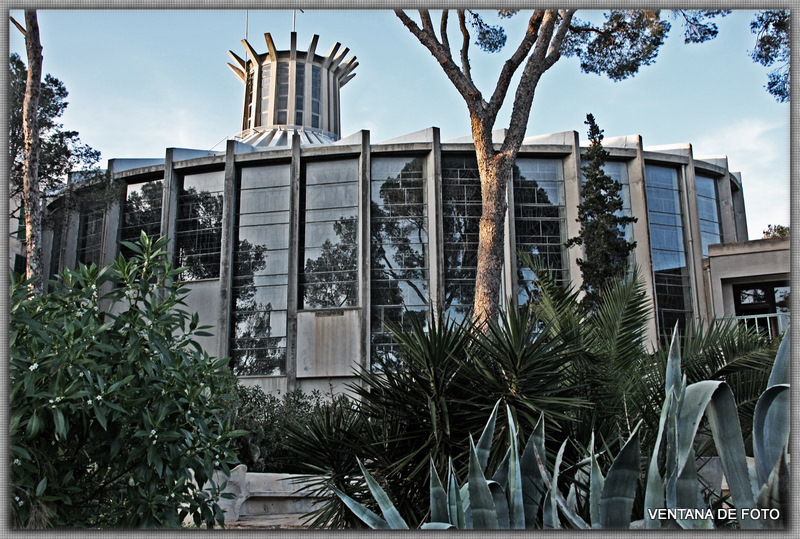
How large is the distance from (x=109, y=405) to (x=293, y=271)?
21.8 m

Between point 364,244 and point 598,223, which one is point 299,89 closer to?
point 364,244

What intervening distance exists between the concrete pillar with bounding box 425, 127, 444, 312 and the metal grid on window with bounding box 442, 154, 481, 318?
40cm

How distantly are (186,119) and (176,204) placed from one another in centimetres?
2259

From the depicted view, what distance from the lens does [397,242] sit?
25453 millimetres

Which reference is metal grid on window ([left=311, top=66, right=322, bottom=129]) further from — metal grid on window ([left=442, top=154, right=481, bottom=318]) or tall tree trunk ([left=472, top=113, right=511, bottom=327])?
tall tree trunk ([left=472, top=113, right=511, bottom=327])

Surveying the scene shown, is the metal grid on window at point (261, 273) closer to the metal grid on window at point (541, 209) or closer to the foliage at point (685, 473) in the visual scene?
the metal grid on window at point (541, 209)

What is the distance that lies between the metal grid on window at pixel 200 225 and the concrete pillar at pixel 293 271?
3.16 metres

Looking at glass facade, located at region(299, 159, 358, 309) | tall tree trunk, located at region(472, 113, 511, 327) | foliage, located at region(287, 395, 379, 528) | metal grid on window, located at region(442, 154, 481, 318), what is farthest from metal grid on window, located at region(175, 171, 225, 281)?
foliage, located at region(287, 395, 379, 528)

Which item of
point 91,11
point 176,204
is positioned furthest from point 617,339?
point 176,204

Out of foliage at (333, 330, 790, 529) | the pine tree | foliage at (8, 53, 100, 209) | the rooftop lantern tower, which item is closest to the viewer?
foliage at (333, 330, 790, 529)

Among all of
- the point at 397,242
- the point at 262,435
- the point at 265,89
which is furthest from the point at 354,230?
the point at 262,435

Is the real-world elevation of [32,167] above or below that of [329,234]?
below

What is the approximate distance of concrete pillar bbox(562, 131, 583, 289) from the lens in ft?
83.2

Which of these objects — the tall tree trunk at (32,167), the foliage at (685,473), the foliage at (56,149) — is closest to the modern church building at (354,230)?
the foliage at (56,149)
